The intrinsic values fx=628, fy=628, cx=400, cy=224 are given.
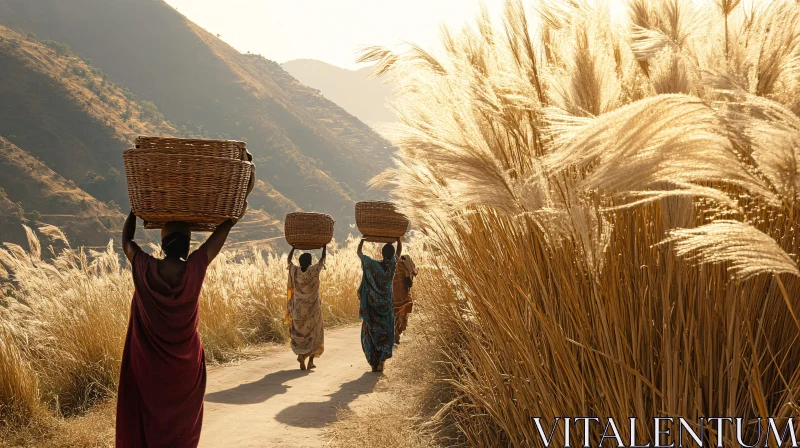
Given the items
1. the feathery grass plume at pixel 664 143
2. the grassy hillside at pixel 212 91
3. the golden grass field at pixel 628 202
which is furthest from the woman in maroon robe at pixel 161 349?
the grassy hillside at pixel 212 91

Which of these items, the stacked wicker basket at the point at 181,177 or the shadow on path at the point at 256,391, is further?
the shadow on path at the point at 256,391

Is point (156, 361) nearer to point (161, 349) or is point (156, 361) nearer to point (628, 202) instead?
point (161, 349)

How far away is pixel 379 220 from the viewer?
7973 mm

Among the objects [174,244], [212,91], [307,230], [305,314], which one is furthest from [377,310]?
[212,91]

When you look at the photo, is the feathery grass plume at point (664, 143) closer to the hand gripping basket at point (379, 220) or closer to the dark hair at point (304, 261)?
the hand gripping basket at point (379, 220)

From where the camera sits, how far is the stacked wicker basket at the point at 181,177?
10.9ft

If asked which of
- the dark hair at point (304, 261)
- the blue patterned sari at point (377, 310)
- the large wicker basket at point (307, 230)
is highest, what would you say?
the large wicker basket at point (307, 230)

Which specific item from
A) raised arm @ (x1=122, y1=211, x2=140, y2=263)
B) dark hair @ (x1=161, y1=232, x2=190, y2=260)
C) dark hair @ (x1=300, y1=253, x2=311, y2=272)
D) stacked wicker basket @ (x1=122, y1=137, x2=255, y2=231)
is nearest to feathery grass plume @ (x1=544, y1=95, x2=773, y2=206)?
stacked wicker basket @ (x1=122, y1=137, x2=255, y2=231)

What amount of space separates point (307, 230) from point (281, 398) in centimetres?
246

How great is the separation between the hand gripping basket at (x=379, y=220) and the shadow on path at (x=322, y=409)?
1943 mm

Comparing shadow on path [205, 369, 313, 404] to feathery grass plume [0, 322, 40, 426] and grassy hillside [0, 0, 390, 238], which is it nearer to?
feathery grass plume [0, 322, 40, 426]

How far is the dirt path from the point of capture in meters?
4.90

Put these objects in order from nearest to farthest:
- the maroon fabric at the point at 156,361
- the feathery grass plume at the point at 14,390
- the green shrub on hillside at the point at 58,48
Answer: the maroon fabric at the point at 156,361 → the feathery grass plume at the point at 14,390 → the green shrub on hillside at the point at 58,48

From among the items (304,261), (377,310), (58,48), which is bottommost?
(377,310)
